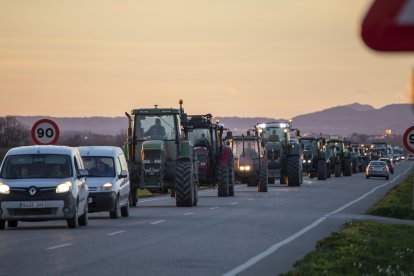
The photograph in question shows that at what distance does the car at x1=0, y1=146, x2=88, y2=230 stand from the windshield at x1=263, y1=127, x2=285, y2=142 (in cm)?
3518

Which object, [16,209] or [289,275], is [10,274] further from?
[16,209]

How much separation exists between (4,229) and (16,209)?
76 centimetres

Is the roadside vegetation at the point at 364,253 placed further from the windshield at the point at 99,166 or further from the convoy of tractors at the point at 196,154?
the convoy of tractors at the point at 196,154

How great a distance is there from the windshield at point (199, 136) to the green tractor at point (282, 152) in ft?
51.0

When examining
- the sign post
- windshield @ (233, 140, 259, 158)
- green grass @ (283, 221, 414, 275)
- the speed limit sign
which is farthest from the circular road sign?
windshield @ (233, 140, 259, 158)

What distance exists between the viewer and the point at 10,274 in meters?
12.6

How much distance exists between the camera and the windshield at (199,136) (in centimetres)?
4169

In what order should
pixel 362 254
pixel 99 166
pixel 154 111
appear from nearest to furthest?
pixel 362 254 < pixel 99 166 < pixel 154 111

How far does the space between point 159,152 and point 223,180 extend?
27.8ft

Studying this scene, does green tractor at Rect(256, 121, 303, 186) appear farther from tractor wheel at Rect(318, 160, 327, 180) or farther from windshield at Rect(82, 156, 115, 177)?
windshield at Rect(82, 156, 115, 177)

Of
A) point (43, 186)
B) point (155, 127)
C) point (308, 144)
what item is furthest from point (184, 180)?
point (308, 144)

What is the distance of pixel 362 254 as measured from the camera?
14930 millimetres

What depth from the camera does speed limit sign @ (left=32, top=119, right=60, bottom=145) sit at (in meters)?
28.8

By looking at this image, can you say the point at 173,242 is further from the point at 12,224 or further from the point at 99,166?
the point at 99,166
